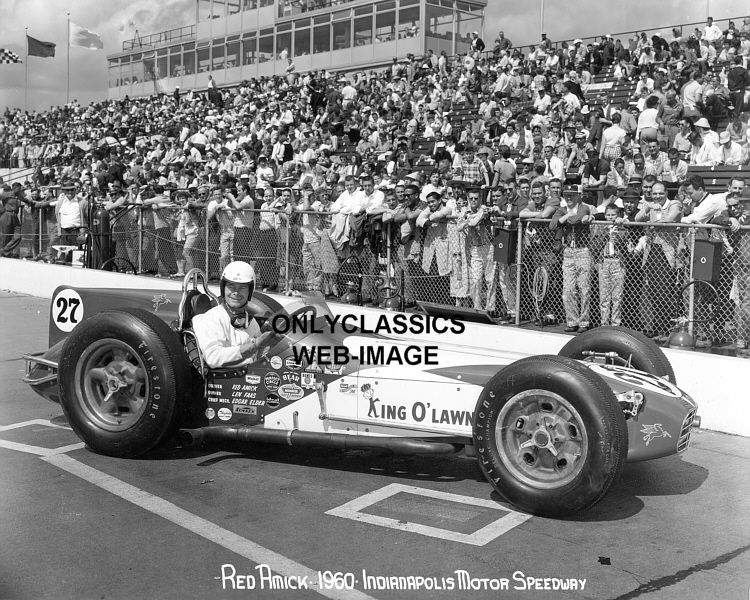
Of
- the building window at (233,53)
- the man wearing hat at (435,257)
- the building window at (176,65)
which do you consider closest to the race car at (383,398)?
the man wearing hat at (435,257)

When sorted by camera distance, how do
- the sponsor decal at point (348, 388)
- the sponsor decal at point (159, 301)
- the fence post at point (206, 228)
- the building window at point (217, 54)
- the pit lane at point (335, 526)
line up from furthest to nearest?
the building window at point (217, 54)
the fence post at point (206, 228)
the sponsor decal at point (159, 301)
the sponsor decal at point (348, 388)
the pit lane at point (335, 526)

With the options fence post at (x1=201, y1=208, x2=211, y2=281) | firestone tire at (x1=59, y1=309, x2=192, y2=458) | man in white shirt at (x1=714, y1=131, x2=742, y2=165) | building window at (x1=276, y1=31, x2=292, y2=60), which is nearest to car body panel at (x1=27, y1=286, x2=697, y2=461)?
firestone tire at (x1=59, y1=309, x2=192, y2=458)

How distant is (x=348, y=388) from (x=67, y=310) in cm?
304

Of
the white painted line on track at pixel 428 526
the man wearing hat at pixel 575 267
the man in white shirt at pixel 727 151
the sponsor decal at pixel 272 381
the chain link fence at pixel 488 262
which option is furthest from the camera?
the man in white shirt at pixel 727 151

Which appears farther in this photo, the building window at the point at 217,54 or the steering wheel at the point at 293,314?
the building window at the point at 217,54

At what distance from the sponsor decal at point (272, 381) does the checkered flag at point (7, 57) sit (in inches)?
1213

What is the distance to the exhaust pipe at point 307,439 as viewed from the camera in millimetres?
5613

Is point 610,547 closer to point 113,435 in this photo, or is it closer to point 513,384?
point 513,384

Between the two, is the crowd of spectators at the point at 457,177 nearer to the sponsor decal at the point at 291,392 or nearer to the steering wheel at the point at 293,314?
the steering wheel at the point at 293,314

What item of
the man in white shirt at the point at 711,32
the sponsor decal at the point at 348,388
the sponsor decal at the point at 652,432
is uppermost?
the man in white shirt at the point at 711,32

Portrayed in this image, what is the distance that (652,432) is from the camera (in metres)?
5.40

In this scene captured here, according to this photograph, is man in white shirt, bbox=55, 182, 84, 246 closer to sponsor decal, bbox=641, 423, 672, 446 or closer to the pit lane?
the pit lane

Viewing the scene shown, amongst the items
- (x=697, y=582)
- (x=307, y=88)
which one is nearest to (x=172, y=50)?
(x=307, y=88)

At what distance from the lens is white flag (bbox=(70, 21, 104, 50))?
33.0 m
